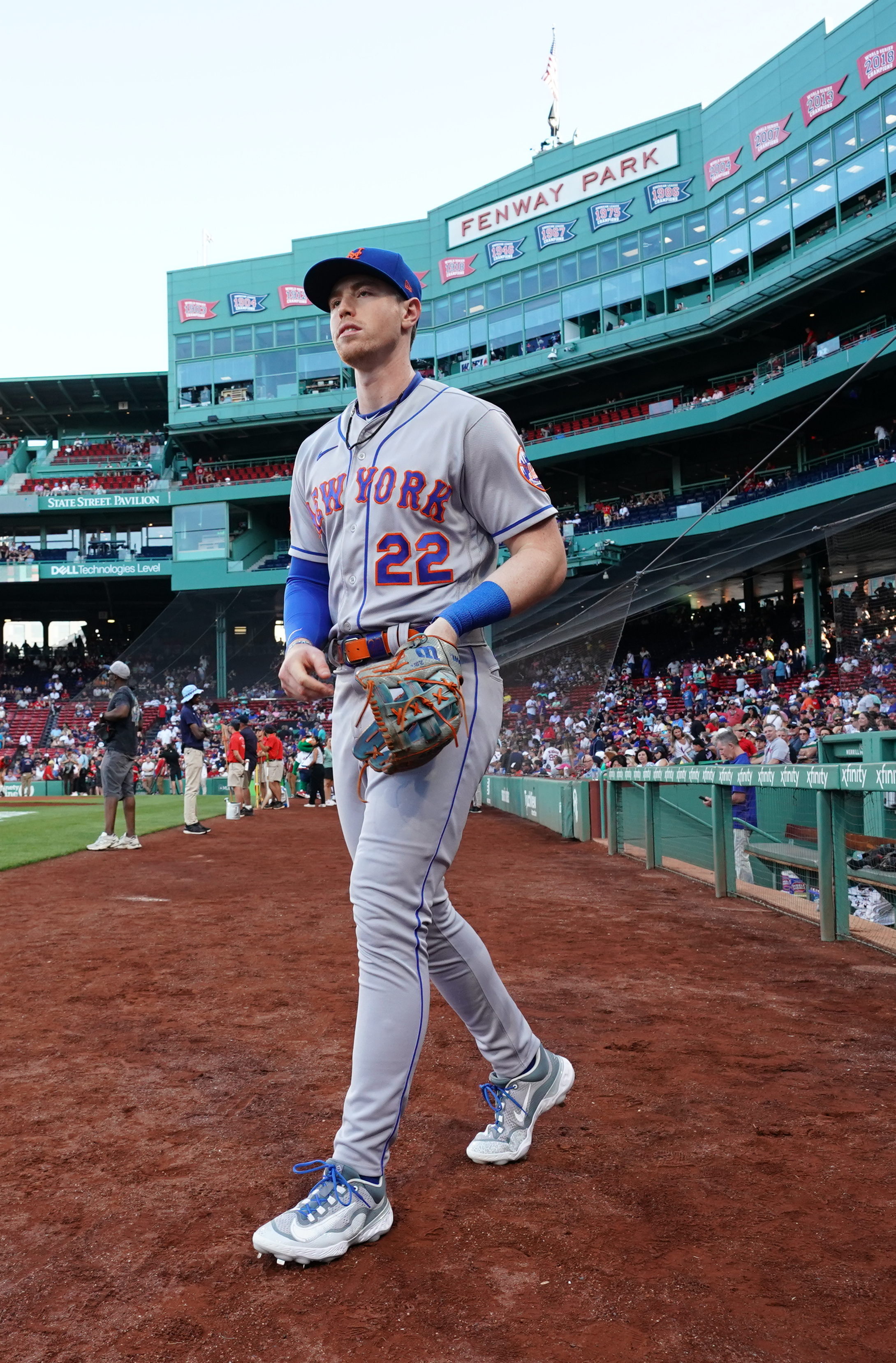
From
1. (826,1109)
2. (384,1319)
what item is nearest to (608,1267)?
(384,1319)

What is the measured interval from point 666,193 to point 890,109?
8630 mm

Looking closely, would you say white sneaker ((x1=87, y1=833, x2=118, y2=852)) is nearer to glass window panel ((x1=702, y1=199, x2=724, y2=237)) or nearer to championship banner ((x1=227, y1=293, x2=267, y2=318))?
glass window panel ((x1=702, y1=199, x2=724, y2=237))

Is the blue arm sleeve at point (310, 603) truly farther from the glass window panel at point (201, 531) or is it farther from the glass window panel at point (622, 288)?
the glass window panel at point (201, 531)

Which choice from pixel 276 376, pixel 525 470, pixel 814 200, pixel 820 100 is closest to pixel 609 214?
pixel 820 100

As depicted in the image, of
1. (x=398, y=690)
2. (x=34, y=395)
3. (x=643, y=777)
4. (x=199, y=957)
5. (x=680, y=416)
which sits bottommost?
(x=199, y=957)

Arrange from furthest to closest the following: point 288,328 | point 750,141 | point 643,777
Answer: point 288,328
point 750,141
point 643,777

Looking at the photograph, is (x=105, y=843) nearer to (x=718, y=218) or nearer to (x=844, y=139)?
(x=844, y=139)

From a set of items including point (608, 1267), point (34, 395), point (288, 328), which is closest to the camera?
point (608, 1267)

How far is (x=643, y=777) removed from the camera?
8.33 metres

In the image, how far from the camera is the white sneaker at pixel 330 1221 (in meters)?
1.81

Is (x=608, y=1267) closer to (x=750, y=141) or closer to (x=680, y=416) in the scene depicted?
(x=680, y=416)

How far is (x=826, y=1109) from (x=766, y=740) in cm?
902

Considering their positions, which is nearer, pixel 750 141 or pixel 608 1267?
pixel 608 1267

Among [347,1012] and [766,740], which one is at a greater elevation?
[766,740]
